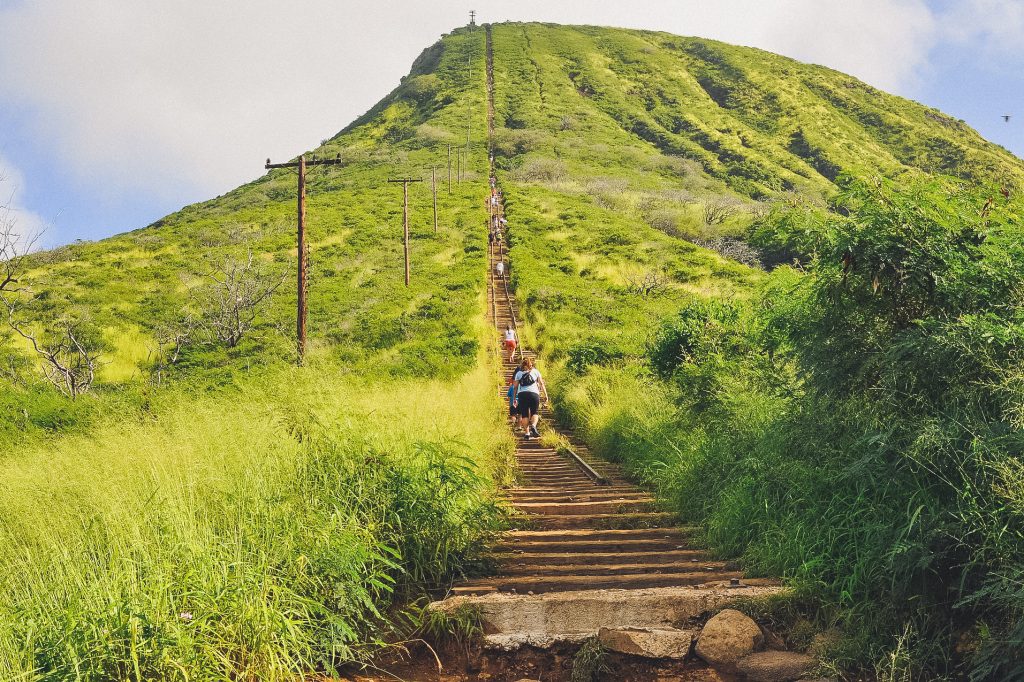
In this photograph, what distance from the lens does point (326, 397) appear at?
24.8ft

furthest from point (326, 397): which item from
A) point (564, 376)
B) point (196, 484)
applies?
point (564, 376)

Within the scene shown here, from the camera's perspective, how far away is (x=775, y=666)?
4910mm

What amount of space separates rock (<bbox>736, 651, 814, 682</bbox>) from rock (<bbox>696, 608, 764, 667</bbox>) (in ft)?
0.28

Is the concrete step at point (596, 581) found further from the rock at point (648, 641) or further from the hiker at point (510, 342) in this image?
the hiker at point (510, 342)

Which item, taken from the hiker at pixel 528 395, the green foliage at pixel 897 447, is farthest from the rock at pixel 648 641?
the hiker at pixel 528 395

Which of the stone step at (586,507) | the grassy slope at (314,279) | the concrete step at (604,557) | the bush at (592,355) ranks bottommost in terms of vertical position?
the stone step at (586,507)

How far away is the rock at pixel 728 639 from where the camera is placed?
16.9 ft

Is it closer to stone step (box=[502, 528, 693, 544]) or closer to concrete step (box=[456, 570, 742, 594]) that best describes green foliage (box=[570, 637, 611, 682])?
concrete step (box=[456, 570, 742, 594])

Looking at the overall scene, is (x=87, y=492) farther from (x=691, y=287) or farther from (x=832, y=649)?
(x=691, y=287)

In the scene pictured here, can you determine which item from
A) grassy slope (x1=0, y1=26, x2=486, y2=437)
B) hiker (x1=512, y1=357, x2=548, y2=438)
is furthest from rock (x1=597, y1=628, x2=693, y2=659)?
grassy slope (x1=0, y1=26, x2=486, y2=437)

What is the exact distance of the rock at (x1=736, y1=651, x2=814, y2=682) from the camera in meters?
4.83

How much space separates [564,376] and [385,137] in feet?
269

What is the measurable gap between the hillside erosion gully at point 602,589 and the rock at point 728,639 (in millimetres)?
118

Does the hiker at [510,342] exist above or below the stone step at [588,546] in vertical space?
above
